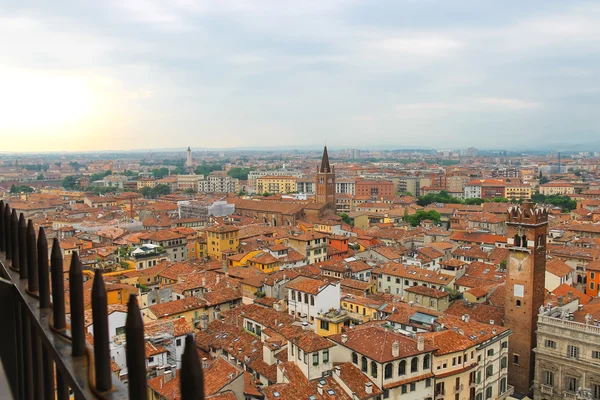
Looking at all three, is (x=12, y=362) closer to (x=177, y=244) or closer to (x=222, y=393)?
(x=222, y=393)

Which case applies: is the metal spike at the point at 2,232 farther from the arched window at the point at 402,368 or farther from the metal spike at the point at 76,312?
the arched window at the point at 402,368

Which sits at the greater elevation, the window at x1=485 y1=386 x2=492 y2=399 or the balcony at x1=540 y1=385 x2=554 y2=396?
the window at x1=485 y1=386 x2=492 y2=399

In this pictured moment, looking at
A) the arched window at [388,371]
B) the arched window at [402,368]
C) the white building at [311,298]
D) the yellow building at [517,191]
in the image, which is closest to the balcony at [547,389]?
the white building at [311,298]

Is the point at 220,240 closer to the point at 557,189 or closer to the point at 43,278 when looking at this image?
the point at 43,278

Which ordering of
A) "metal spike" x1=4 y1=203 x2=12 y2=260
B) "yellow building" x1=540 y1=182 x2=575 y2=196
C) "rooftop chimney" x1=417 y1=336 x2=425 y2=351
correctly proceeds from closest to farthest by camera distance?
"metal spike" x1=4 y1=203 x2=12 y2=260, "rooftop chimney" x1=417 y1=336 x2=425 y2=351, "yellow building" x1=540 y1=182 x2=575 y2=196

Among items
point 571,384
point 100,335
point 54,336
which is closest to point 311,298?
point 571,384

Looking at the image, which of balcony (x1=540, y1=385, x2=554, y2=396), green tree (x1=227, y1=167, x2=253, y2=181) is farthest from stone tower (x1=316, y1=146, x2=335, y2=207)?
green tree (x1=227, y1=167, x2=253, y2=181)

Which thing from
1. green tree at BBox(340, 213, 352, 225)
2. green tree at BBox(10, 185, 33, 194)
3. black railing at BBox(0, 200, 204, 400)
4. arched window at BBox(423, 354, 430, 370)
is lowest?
green tree at BBox(340, 213, 352, 225)

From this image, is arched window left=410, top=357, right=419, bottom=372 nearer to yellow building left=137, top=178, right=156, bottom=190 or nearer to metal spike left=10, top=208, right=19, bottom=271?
metal spike left=10, top=208, right=19, bottom=271
